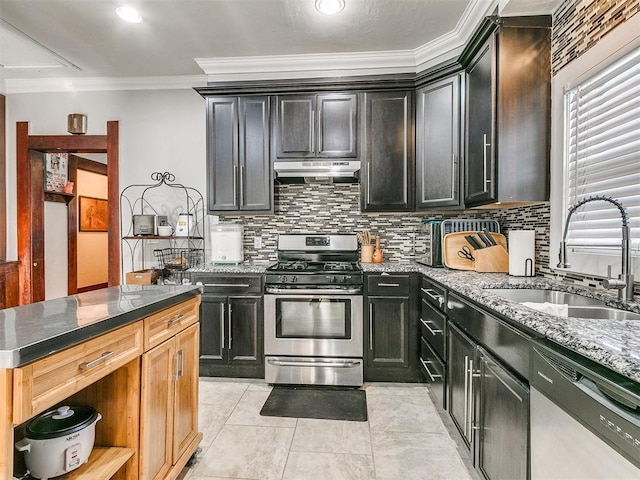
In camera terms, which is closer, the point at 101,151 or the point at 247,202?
the point at 247,202

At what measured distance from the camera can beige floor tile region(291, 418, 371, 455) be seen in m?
1.98

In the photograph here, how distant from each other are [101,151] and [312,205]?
7.62 feet

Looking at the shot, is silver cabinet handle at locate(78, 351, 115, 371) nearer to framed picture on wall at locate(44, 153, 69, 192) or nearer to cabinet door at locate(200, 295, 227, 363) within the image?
cabinet door at locate(200, 295, 227, 363)

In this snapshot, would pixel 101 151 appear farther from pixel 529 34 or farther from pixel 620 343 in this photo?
pixel 620 343

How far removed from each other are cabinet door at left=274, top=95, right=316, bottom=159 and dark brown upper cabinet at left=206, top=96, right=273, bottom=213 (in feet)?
0.39

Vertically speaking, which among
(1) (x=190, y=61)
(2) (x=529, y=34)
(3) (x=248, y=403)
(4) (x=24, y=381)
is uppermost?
(1) (x=190, y=61)

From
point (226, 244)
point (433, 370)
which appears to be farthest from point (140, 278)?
point (433, 370)

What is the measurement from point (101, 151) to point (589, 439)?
431 centimetres

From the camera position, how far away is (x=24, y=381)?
87 centimetres

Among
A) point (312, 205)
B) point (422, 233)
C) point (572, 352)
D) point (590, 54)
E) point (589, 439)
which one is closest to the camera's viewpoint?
point (589, 439)

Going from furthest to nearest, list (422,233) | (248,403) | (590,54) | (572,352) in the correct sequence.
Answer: (422,233)
(248,403)
(590,54)
(572,352)

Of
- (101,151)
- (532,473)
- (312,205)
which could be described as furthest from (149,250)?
(532,473)

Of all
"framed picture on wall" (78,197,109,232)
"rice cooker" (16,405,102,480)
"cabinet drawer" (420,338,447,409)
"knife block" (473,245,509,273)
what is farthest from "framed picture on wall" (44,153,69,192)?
"knife block" (473,245,509,273)

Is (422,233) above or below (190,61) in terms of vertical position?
below
